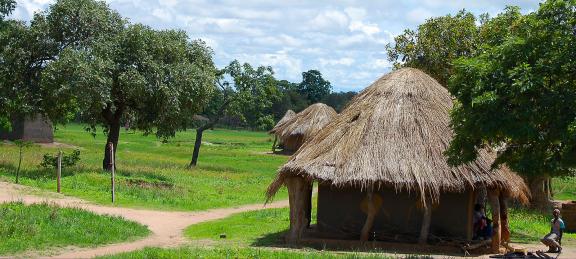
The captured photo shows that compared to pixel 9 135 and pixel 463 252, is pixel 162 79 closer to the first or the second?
pixel 463 252

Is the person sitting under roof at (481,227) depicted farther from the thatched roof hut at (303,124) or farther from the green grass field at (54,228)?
the thatched roof hut at (303,124)

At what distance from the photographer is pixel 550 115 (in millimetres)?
12875

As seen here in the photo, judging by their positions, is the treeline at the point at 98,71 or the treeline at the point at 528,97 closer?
the treeline at the point at 528,97

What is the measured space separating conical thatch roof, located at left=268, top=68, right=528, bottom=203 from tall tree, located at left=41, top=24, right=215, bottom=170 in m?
11.5

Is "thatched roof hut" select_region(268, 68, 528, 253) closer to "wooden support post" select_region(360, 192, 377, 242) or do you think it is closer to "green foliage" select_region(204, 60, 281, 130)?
"wooden support post" select_region(360, 192, 377, 242)

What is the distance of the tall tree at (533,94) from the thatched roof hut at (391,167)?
264cm

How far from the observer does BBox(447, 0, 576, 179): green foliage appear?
504 inches

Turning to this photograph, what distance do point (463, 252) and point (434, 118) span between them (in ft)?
11.0

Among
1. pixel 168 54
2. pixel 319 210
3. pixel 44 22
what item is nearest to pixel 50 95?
pixel 44 22

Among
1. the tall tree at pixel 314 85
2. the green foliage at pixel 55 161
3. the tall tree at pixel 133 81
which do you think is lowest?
the green foliage at pixel 55 161

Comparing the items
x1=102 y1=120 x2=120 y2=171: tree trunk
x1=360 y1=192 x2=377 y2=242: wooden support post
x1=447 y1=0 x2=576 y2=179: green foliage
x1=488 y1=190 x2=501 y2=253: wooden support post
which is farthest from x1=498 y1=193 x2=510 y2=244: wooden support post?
x1=102 y1=120 x2=120 y2=171: tree trunk

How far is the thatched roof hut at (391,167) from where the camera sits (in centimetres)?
1653

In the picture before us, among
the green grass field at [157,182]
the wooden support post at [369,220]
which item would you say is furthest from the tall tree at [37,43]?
the wooden support post at [369,220]

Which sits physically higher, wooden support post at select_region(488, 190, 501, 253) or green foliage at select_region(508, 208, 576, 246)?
wooden support post at select_region(488, 190, 501, 253)
